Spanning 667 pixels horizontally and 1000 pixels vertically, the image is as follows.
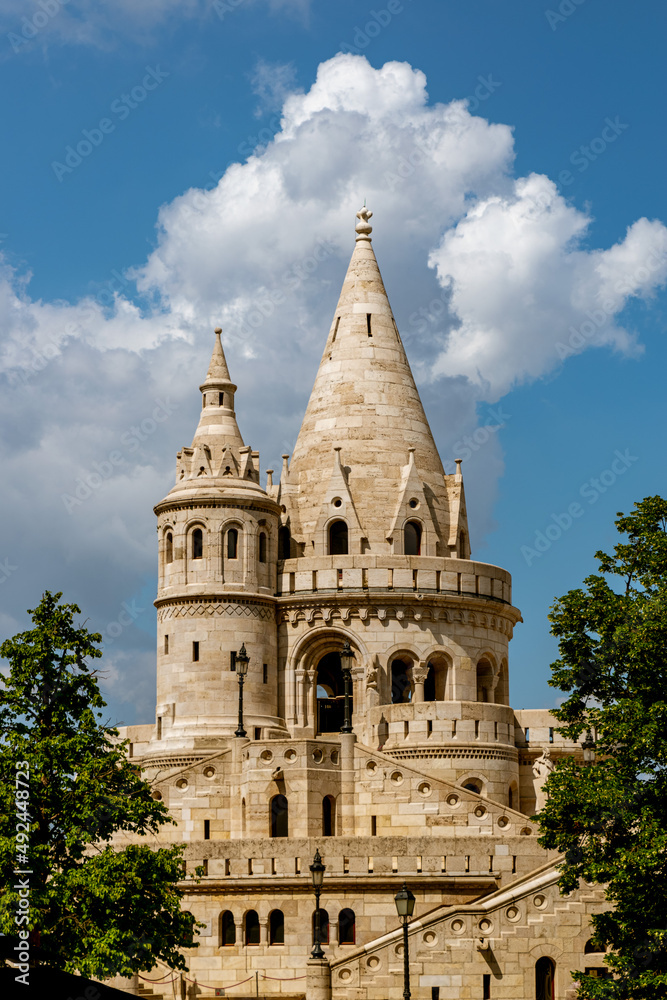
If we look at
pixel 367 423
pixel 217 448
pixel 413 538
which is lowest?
pixel 413 538

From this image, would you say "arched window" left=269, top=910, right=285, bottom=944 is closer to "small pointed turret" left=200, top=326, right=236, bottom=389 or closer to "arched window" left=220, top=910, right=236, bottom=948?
"arched window" left=220, top=910, right=236, bottom=948

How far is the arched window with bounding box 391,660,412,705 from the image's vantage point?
5097cm

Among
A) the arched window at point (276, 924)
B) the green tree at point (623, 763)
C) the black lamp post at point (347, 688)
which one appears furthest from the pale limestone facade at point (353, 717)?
the green tree at point (623, 763)

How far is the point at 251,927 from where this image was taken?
40.5 m

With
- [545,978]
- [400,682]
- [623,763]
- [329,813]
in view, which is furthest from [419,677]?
[623,763]

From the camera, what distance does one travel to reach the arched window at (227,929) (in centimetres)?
4044

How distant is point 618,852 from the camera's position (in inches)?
1197

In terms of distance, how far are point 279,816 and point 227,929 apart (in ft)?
15.3

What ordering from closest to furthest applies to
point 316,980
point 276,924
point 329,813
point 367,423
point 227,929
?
point 316,980
point 276,924
point 227,929
point 329,813
point 367,423

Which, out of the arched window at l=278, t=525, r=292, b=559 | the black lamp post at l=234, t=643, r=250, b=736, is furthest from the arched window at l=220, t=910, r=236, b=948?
the arched window at l=278, t=525, r=292, b=559

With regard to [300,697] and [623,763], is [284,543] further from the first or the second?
[623,763]

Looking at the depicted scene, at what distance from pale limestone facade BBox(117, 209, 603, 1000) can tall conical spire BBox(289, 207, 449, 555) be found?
3.0 inches

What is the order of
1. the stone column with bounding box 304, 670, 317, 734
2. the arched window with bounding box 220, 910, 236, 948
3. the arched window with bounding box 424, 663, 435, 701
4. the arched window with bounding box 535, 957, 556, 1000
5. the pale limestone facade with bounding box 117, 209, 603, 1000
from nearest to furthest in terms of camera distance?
the arched window with bounding box 535, 957, 556, 1000 < the pale limestone facade with bounding box 117, 209, 603, 1000 < the arched window with bounding box 220, 910, 236, 948 < the stone column with bounding box 304, 670, 317, 734 < the arched window with bounding box 424, 663, 435, 701

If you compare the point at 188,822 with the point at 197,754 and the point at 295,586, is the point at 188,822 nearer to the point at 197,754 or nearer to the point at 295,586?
the point at 197,754
